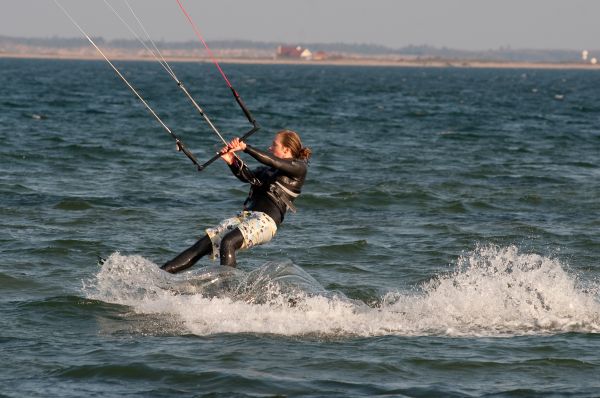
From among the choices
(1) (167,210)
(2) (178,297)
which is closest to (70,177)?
(1) (167,210)

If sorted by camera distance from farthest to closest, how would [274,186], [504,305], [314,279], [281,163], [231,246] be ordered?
[314,279] < [504,305] < [274,186] < [231,246] < [281,163]

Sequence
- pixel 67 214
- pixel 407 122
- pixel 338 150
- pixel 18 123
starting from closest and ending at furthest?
1. pixel 67 214
2. pixel 338 150
3. pixel 18 123
4. pixel 407 122

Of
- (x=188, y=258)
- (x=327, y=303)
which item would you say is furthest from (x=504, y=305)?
(x=188, y=258)

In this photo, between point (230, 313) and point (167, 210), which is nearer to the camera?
point (230, 313)

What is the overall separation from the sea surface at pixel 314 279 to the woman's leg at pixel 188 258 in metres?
0.14

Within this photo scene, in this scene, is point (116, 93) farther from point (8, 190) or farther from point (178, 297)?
point (178, 297)

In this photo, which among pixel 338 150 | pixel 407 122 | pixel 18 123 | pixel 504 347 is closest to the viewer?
pixel 504 347

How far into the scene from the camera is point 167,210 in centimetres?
1745

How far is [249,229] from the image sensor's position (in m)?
10.3

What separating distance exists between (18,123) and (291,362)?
26802 mm

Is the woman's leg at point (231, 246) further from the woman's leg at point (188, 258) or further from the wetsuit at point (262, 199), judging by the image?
the woman's leg at point (188, 258)

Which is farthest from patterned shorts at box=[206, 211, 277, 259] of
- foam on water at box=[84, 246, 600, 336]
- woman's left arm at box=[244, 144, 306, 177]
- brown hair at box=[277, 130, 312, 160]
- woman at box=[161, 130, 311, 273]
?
brown hair at box=[277, 130, 312, 160]

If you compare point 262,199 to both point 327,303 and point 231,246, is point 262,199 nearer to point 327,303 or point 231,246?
point 231,246

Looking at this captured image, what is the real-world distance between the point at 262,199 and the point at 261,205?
0.06m
